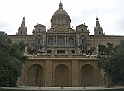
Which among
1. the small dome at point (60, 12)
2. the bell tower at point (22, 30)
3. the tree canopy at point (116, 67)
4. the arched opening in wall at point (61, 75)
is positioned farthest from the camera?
the bell tower at point (22, 30)

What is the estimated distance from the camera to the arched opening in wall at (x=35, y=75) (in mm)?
33312

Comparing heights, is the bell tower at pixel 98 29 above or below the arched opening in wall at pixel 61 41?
above

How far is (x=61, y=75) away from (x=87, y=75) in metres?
5.08

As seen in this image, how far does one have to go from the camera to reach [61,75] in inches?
1342

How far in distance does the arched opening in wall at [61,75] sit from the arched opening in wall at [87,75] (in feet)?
10.1

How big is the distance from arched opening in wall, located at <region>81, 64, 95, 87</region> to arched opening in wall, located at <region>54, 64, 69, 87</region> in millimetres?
3075

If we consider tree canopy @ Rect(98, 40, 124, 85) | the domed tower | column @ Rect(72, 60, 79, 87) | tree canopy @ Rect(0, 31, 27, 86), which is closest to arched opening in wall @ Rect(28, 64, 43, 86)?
tree canopy @ Rect(0, 31, 27, 86)

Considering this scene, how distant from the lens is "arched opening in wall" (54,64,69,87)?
33344 mm

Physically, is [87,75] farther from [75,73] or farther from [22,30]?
[22,30]

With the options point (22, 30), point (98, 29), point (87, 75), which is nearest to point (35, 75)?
point (87, 75)

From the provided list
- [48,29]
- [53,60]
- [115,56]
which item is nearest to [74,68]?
[53,60]

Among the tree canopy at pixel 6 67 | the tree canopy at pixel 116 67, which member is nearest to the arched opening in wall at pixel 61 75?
the tree canopy at pixel 116 67

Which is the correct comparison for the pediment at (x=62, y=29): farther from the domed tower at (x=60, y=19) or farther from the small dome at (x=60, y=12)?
the small dome at (x=60, y=12)

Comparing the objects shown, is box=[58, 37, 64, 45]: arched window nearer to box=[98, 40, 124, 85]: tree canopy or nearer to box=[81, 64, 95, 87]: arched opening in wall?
box=[81, 64, 95, 87]: arched opening in wall
